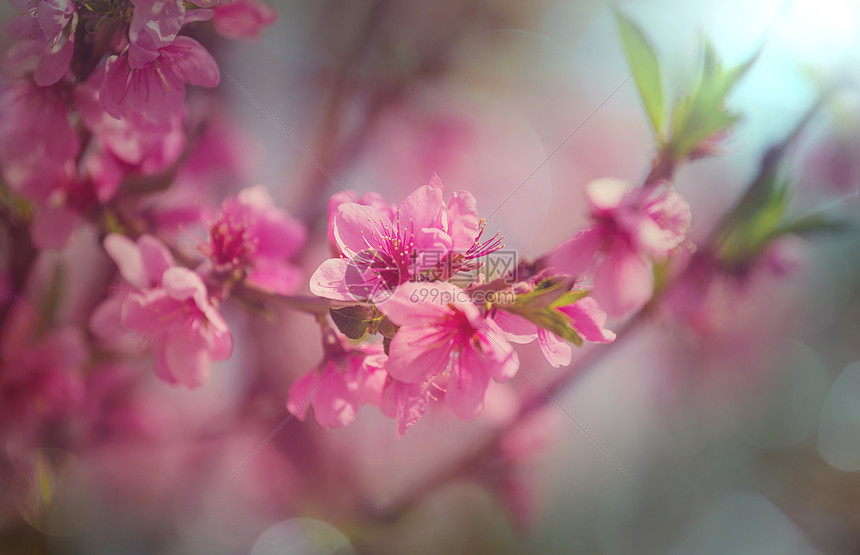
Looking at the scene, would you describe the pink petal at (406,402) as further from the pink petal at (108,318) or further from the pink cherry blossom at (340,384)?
the pink petal at (108,318)

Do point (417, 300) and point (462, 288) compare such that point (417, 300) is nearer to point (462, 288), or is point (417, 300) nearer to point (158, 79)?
point (462, 288)

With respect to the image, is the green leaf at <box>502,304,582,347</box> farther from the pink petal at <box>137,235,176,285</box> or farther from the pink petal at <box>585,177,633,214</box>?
the pink petal at <box>137,235,176,285</box>

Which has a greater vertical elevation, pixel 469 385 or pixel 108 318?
pixel 469 385

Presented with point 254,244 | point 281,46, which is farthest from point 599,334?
point 281,46

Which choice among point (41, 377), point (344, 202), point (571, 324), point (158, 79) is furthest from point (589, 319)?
point (41, 377)

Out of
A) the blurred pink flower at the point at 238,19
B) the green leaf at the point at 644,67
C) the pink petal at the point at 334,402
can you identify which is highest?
the green leaf at the point at 644,67

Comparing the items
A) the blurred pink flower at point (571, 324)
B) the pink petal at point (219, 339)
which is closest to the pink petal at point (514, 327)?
the blurred pink flower at point (571, 324)

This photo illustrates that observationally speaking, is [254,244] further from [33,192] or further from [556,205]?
[556,205]

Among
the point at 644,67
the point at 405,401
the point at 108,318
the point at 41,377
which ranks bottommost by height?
the point at 41,377
